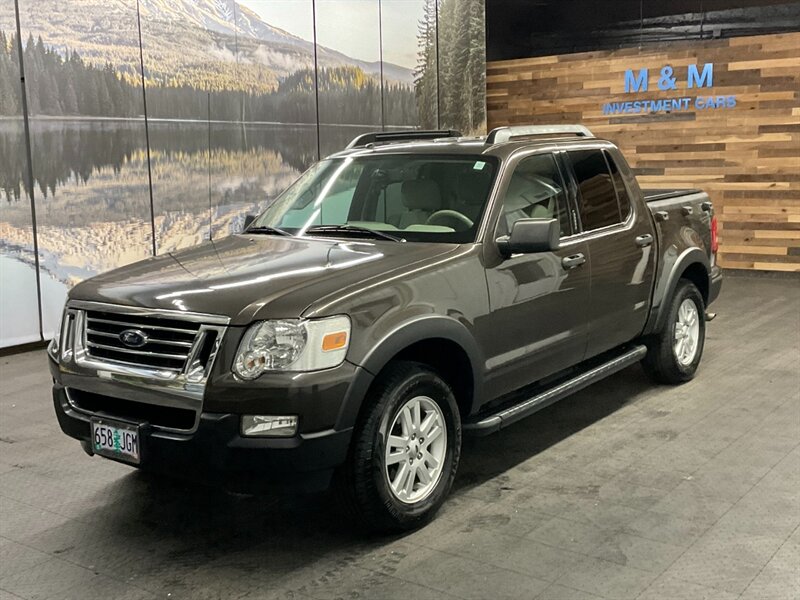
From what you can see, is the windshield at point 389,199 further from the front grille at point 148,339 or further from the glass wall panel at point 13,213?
the glass wall panel at point 13,213

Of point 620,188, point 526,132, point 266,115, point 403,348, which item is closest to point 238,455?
point 403,348

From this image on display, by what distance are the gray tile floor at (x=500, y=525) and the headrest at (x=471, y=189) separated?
137 cm

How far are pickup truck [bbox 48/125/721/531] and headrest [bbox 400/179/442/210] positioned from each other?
1cm

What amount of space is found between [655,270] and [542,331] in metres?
1.42

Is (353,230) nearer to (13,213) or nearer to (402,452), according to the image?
(402,452)

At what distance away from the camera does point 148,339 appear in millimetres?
3404

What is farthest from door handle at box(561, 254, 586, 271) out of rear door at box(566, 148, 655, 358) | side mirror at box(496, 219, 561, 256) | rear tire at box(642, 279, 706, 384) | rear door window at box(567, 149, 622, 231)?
rear tire at box(642, 279, 706, 384)

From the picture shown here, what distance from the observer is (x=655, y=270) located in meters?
5.43

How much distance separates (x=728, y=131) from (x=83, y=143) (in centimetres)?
810

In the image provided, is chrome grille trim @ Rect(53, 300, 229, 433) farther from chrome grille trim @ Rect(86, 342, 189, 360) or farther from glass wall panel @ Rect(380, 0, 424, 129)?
glass wall panel @ Rect(380, 0, 424, 129)

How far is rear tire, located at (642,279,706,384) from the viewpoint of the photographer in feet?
18.7

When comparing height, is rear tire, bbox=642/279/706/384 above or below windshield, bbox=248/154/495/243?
below

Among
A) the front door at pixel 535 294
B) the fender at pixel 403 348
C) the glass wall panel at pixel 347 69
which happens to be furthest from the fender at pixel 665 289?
the glass wall panel at pixel 347 69

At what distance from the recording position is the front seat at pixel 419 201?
14.2ft
